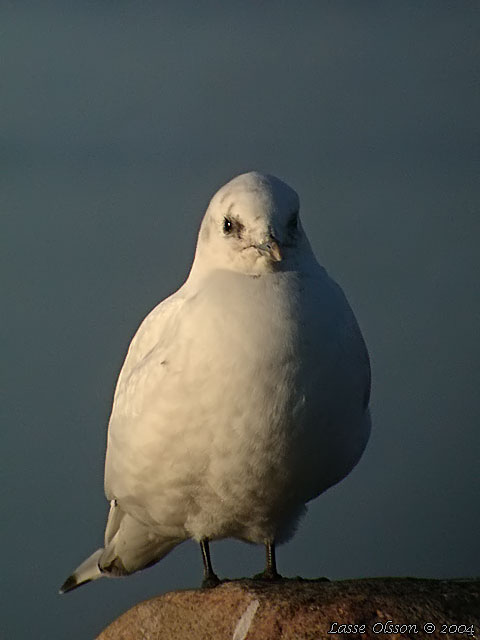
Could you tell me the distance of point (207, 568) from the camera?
9406 mm

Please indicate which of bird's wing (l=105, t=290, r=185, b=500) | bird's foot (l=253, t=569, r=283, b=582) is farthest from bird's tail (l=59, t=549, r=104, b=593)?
bird's foot (l=253, t=569, r=283, b=582)

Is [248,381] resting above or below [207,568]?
above

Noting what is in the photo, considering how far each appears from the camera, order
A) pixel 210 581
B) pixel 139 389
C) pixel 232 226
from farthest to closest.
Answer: pixel 210 581
pixel 139 389
pixel 232 226

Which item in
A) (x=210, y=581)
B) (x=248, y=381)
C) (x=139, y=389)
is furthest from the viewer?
(x=210, y=581)

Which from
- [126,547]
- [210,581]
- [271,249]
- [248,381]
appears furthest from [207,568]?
[271,249]

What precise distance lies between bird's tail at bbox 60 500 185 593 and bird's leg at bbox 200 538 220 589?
46cm

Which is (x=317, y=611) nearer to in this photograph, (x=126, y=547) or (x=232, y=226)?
(x=232, y=226)

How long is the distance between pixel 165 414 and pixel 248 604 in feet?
3.78

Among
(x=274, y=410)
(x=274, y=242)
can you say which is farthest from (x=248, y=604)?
(x=274, y=242)

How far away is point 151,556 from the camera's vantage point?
10.5m

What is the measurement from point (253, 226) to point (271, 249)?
180 millimetres

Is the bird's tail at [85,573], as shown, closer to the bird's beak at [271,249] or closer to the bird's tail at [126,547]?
the bird's tail at [126,547]

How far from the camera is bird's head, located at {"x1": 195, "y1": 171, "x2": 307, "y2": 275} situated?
8.43m

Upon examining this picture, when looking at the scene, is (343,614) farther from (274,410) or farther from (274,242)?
(274,242)
